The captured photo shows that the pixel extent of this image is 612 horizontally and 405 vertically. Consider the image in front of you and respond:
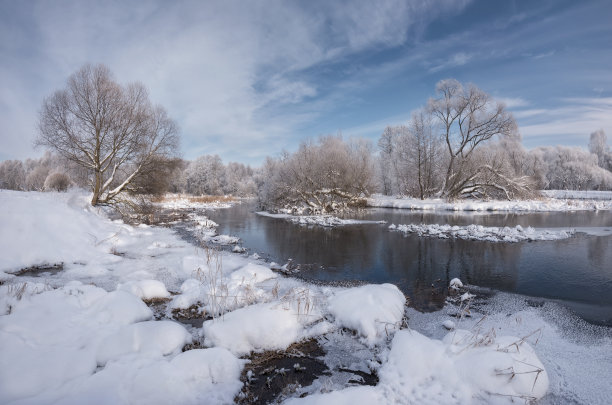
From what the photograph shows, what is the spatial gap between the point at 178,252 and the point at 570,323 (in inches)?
402

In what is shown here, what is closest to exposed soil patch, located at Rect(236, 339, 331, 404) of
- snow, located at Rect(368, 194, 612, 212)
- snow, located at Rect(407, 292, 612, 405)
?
snow, located at Rect(407, 292, 612, 405)

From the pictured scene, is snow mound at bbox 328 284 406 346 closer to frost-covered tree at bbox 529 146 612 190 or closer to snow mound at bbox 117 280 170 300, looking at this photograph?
snow mound at bbox 117 280 170 300

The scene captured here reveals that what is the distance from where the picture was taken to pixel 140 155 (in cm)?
1788

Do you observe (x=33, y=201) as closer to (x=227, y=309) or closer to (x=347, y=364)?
(x=227, y=309)

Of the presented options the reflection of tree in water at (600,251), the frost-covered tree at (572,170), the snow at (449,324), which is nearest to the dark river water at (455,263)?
the reflection of tree in water at (600,251)

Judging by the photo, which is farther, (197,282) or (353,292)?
(197,282)

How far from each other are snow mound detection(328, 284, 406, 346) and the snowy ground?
0.02 metres

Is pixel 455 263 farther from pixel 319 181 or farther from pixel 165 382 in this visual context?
pixel 319 181

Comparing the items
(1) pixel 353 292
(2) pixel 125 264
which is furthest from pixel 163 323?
(2) pixel 125 264

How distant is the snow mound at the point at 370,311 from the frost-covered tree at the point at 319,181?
1864 centimetres

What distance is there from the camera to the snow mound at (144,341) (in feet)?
11.6

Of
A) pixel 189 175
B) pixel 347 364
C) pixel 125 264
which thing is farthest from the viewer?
pixel 189 175

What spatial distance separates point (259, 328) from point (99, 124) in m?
15.9

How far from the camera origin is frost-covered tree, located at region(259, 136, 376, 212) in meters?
24.0
